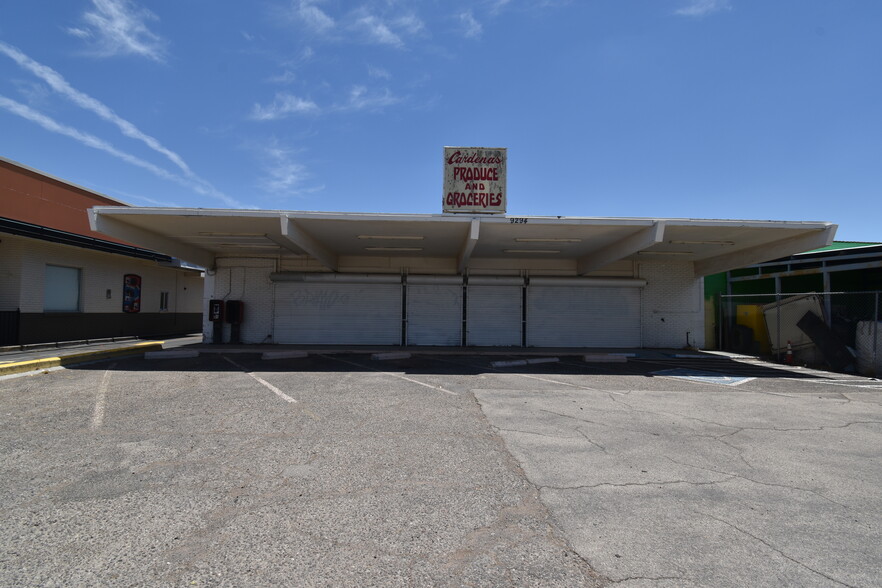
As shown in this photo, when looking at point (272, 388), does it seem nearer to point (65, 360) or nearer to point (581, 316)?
point (65, 360)

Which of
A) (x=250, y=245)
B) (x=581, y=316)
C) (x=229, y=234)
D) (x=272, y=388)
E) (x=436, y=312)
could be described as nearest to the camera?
(x=272, y=388)

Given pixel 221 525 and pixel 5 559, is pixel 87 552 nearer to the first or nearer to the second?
pixel 5 559

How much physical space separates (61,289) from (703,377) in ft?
71.2

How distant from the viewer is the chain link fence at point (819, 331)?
11.5 m

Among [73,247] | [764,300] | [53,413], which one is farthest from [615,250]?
[73,247]

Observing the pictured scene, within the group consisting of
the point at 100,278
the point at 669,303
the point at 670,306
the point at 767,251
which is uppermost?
the point at 767,251

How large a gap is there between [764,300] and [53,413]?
2174cm

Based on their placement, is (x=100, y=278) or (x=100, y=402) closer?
(x=100, y=402)

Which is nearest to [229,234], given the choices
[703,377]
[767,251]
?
[703,377]

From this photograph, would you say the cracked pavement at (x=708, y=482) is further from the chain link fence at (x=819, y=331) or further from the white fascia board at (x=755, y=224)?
the white fascia board at (x=755, y=224)

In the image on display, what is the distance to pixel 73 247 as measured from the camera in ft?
52.6

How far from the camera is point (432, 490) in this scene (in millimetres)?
3887

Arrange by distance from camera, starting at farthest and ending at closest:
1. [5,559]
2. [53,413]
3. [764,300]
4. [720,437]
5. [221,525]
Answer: [764,300] → [53,413] → [720,437] → [221,525] → [5,559]

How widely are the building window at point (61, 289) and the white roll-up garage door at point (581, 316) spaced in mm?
17899
